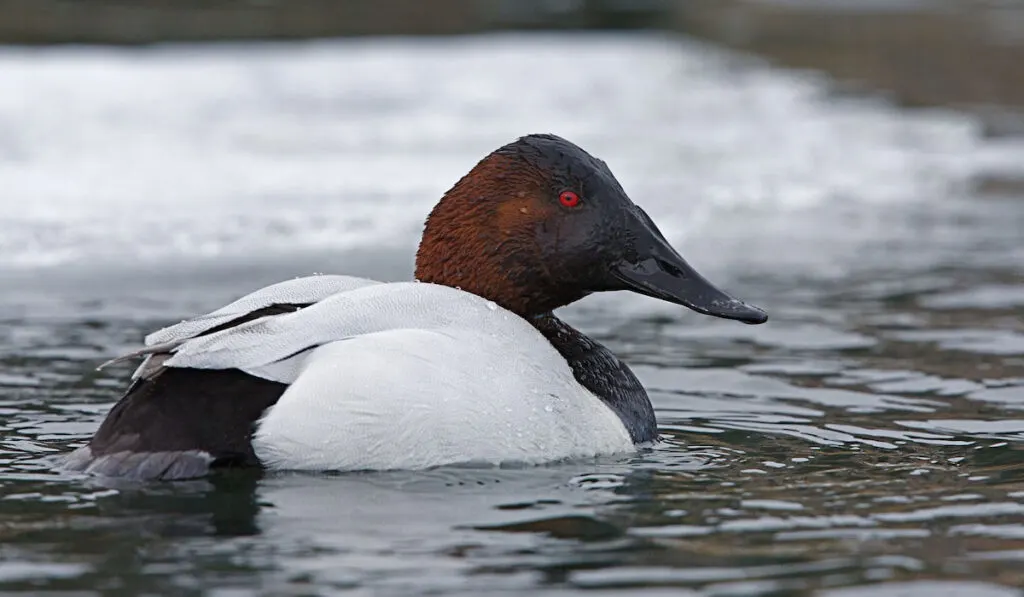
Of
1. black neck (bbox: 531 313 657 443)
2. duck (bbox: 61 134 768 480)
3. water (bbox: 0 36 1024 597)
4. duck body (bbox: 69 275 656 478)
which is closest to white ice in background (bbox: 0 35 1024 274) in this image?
water (bbox: 0 36 1024 597)

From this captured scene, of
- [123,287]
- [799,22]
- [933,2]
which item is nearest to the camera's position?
[123,287]

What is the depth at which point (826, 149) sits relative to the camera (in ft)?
40.2

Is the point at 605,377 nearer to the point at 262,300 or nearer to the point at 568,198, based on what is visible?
the point at 568,198

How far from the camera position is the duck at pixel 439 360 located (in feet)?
14.5

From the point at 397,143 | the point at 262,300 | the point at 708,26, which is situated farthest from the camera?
the point at 708,26

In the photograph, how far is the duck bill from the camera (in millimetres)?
5113

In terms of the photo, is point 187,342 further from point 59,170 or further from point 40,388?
point 59,170

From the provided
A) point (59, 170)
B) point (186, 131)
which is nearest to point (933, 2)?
point (186, 131)

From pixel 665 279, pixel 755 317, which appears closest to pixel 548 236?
pixel 665 279

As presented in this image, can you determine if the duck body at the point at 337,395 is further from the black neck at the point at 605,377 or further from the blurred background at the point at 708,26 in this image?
the blurred background at the point at 708,26

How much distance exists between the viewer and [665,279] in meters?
5.15

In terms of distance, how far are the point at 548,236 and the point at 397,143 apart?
23.3 ft

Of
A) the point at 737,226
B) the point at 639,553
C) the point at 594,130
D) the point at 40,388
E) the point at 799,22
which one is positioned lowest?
the point at 639,553

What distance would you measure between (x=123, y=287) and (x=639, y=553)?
187 inches
